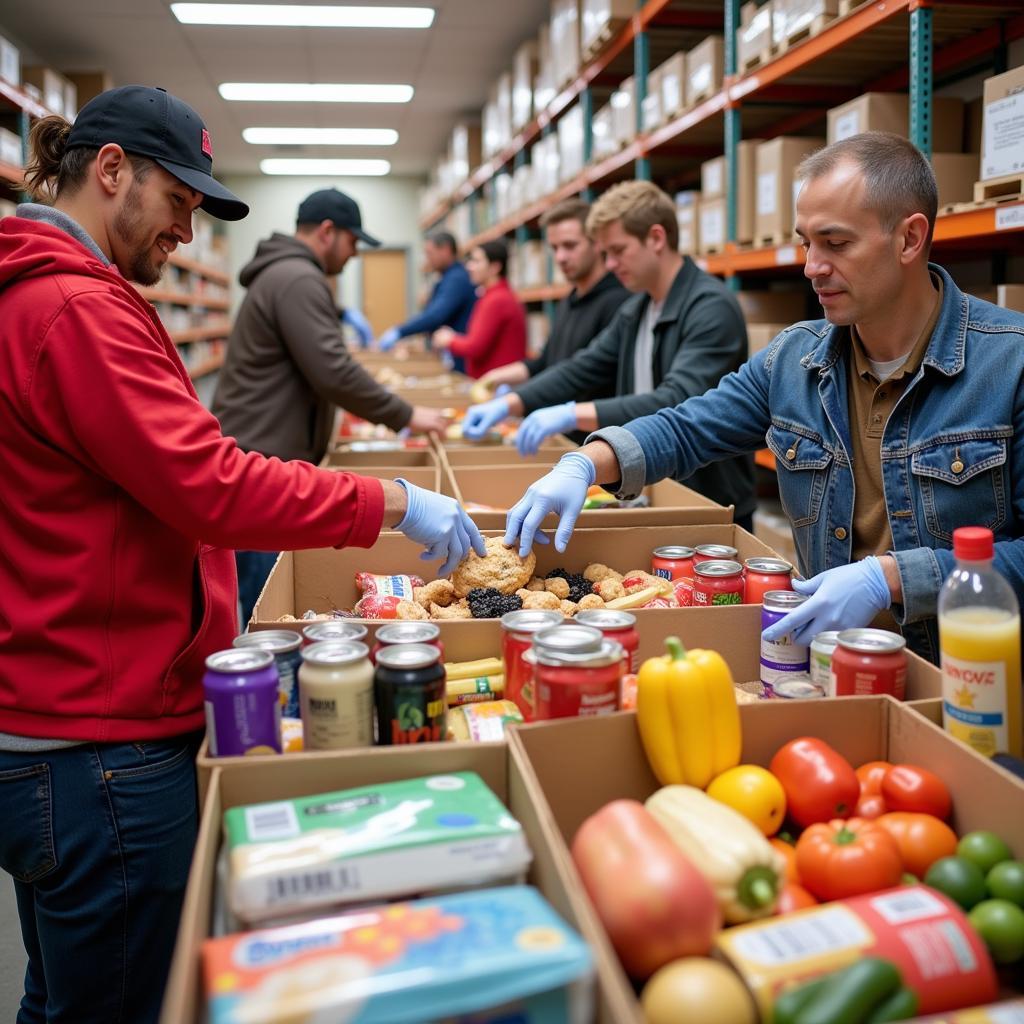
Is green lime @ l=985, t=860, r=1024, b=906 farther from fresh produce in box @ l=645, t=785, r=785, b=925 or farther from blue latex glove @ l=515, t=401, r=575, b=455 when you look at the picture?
blue latex glove @ l=515, t=401, r=575, b=455

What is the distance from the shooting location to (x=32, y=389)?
4.92 ft

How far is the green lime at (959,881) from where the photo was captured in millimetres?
1102

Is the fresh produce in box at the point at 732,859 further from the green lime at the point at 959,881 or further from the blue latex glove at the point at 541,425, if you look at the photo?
the blue latex glove at the point at 541,425

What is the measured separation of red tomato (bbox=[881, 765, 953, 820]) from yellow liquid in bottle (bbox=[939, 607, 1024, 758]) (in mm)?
91

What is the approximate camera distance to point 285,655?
1.45 metres

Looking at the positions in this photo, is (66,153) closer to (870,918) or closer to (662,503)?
(870,918)

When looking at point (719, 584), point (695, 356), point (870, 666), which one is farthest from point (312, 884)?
point (695, 356)

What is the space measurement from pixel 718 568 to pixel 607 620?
1.87 feet

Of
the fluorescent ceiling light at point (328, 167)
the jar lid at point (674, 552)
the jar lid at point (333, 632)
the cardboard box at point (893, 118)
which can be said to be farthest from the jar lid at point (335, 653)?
the fluorescent ceiling light at point (328, 167)

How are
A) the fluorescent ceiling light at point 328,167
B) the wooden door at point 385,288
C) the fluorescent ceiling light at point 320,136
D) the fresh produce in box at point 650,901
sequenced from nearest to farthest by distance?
1. the fresh produce in box at point 650,901
2. the fluorescent ceiling light at point 320,136
3. the fluorescent ceiling light at point 328,167
4. the wooden door at point 385,288

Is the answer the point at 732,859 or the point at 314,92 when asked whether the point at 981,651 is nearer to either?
the point at 732,859

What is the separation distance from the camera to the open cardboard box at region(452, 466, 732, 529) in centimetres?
258

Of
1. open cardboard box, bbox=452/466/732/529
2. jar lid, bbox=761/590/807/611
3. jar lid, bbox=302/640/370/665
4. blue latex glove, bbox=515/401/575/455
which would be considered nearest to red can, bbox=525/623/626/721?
jar lid, bbox=302/640/370/665

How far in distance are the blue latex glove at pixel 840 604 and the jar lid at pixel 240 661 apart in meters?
0.85
